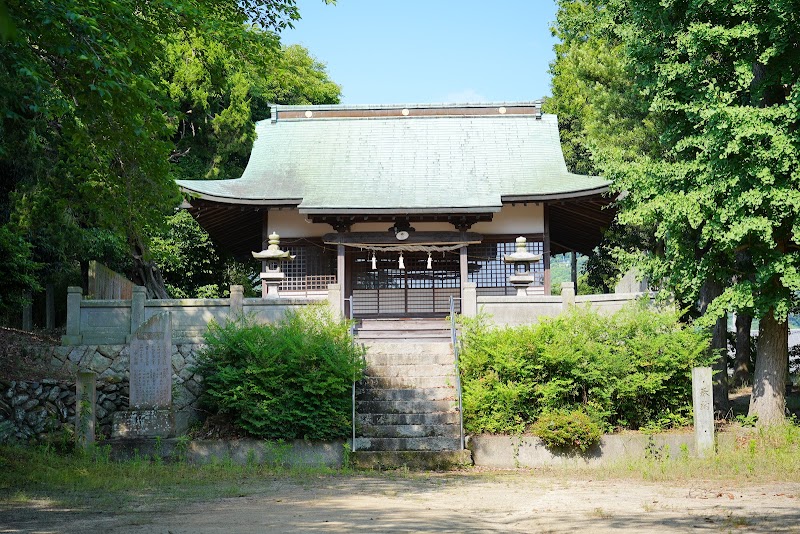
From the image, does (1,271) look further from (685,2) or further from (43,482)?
(685,2)

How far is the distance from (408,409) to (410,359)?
178 cm

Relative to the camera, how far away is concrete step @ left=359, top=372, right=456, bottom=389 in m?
15.9

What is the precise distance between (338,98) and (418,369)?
30.4 meters

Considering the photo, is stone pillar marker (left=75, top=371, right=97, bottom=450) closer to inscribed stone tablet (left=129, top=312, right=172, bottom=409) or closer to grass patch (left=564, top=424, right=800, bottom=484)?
inscribed stone tablet (left=129, top=312, right=172, bottom=409)

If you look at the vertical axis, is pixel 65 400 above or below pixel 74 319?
below

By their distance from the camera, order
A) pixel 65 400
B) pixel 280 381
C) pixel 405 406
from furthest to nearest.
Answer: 1. pixel 405 406
2. pixel 65 400
3. pixel 280 381

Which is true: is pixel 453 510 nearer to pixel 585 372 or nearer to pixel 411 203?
pixel 585 372

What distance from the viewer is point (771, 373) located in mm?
15633

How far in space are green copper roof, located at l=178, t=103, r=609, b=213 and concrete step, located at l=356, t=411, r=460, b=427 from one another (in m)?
8.02

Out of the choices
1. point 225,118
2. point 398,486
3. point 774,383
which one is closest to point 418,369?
point 398,486

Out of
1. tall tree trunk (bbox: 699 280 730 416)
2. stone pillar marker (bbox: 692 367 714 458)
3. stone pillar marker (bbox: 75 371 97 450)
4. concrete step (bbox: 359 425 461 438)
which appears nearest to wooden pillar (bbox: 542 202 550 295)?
tall tree trunk (bbox: 699 280 730 416)

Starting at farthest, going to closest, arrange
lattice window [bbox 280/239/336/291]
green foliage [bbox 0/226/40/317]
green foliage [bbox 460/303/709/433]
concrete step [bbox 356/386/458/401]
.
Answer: lattice window [bbox 280/239/336/291] < green foliage [bbox 0/226/40/317] < concrete step [bbox 356/386/458/401] < green foliage [bbox 460/303/709/433]

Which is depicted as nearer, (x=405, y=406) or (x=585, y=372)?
(x=585, y=372)

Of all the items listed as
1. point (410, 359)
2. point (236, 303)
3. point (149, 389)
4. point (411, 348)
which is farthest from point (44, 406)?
point (411, 348)
